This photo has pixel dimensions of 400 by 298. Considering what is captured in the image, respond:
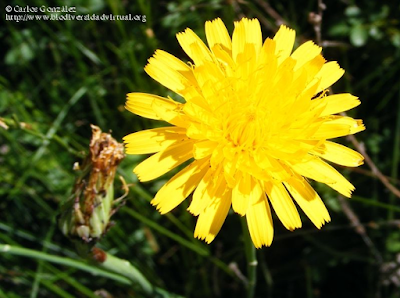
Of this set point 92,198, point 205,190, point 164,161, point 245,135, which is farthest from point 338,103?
point 92,198

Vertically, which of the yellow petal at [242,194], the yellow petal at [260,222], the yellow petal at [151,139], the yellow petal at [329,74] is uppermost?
the yellow petal at [329,74]

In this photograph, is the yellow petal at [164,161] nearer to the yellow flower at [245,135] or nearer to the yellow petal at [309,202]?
the yellow flower at [245,135]

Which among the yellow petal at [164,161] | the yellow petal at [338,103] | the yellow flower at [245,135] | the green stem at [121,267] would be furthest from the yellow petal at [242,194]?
the green stem at [121,267]

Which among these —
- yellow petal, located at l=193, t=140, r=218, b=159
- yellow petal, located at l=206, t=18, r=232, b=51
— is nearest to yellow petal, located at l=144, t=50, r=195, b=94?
yellow petal, located at l=206, t=18, r=232, b=51

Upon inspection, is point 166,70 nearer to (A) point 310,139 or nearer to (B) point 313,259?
(A) point 310,139

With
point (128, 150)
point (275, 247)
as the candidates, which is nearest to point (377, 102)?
point (275, 247)

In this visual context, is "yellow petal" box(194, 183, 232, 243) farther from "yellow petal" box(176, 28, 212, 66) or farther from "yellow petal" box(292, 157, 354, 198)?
"yellow petal" box(176, 28, 212, 66)
